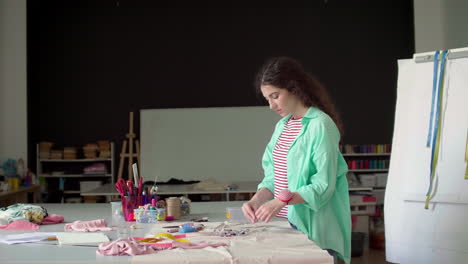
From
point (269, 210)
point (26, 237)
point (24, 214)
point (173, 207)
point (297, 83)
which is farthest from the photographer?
point (173, 207)

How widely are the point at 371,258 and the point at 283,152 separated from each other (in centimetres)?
375

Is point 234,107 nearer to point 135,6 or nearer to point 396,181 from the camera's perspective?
point 135,6

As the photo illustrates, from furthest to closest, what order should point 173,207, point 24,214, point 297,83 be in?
point 173,207, point 24,214, point 297,83

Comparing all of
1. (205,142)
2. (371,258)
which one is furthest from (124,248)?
(205,142)

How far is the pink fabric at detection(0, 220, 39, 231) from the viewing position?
2289mm

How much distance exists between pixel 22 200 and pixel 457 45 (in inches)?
223

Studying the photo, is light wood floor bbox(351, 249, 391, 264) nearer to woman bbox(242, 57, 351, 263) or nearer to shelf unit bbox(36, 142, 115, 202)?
woman bbox(242, 57, 351, 263)

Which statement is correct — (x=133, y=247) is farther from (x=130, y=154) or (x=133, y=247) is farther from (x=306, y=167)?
(x=130, y=154)

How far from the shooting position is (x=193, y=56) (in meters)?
7.54

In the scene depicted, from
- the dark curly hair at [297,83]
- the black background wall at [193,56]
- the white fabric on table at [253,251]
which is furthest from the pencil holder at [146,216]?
the black background wall at [193,56]

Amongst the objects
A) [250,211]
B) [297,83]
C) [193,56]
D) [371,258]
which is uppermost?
[193,56]

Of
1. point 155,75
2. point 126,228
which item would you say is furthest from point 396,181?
point 155,75

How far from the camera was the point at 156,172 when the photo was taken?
714 cm

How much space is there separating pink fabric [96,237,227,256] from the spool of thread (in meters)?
0.70
